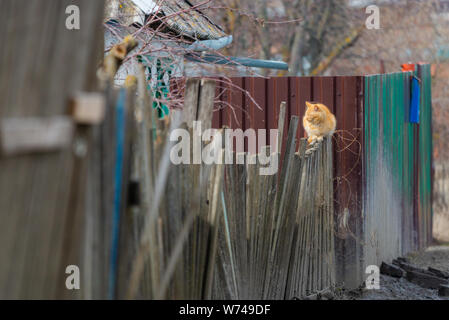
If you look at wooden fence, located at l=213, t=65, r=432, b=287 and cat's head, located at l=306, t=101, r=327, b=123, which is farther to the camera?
wooden fence, located at l=213, t=65, r=432, b=287

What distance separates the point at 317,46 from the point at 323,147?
55.2 feet

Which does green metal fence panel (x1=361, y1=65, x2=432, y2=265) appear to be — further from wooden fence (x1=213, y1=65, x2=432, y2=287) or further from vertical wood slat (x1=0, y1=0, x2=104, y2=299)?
vertical wood slat (x1=0, y1=0, x2=104, y2=299)

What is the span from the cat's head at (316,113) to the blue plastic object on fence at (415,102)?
2.73m

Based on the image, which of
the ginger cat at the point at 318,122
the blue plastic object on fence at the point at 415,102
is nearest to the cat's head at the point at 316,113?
the ginger cat at the point at 318,122

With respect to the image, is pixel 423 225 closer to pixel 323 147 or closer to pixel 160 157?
pixel 323 147

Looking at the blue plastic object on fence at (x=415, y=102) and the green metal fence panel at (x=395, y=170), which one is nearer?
the green metal fence panel at (x=395, y=170)

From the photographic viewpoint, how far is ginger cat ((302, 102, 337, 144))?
6.36 metres

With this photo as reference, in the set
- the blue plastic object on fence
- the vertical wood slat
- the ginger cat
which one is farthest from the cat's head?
the vertical wood slat

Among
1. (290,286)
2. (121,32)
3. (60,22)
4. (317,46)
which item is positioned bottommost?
(290,286)

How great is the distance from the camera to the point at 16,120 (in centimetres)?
202

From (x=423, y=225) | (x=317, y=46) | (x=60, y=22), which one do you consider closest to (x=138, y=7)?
(x=60, y=22)

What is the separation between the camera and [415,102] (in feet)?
30.4

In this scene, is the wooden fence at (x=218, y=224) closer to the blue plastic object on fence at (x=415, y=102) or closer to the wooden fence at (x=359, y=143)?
the wooden fence at (x=359, y=143)

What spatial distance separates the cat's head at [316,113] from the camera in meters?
6.52
